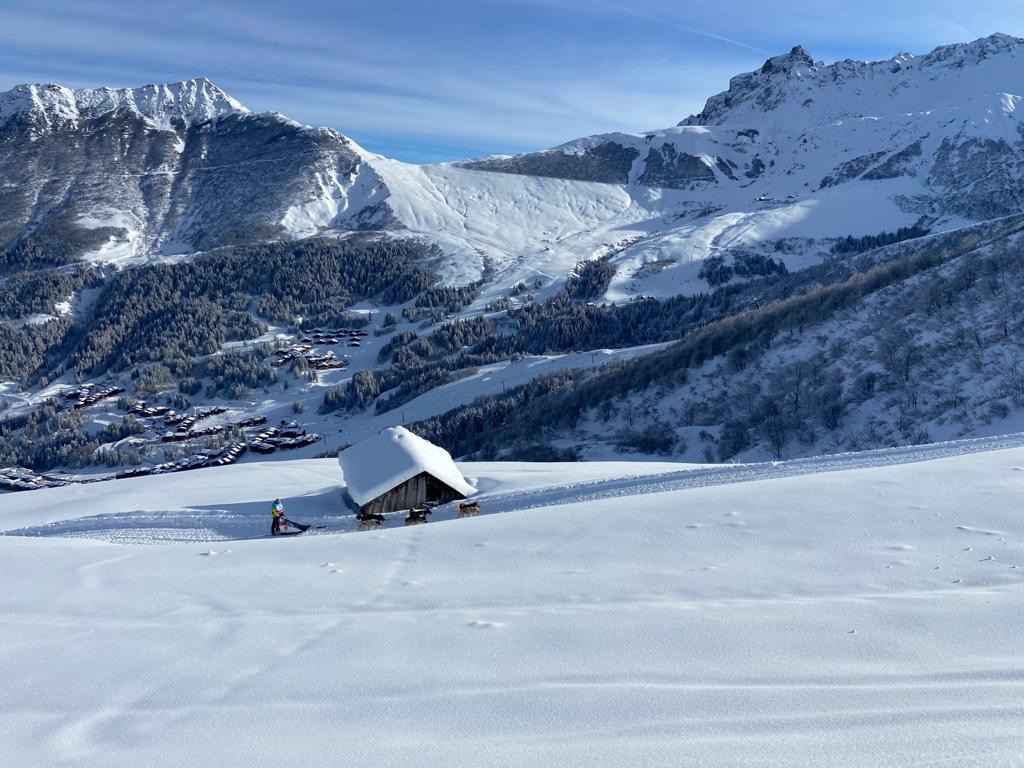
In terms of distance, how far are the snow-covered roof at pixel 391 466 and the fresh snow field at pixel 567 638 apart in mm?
9324

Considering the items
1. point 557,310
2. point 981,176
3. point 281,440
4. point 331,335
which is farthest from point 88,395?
point 981,176

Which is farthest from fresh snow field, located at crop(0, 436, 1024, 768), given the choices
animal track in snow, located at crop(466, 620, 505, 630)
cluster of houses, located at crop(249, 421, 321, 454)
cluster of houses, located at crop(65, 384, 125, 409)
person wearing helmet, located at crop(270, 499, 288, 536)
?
cluster of houses, located at crop(65, 384, 125, 409)

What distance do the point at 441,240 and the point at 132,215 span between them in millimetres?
100115

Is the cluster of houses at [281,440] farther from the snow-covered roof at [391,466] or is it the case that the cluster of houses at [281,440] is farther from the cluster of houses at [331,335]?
the snow-covered roof at [391,466]

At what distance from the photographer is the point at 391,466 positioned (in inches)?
955

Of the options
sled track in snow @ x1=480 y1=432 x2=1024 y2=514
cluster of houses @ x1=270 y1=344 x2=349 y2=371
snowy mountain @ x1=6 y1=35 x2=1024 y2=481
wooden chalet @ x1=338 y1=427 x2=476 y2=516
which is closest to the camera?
sled track in snow @ x1=480 y1=432 x2=1024 y2=514

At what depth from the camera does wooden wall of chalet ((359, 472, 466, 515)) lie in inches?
923

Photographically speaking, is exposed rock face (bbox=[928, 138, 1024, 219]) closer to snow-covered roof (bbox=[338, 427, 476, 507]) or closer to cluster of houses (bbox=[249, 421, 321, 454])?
cluster of houses (bbox=[249, 421, 321, 454])

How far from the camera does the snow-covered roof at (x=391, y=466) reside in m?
23.5

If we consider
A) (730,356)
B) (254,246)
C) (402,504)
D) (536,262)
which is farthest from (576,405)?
(254,246)

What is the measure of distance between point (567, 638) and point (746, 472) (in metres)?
12.3

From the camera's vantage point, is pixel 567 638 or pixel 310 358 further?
pixel 310 358

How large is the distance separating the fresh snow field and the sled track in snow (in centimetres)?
278

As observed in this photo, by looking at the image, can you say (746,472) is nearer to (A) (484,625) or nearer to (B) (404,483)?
(B) (404,483)
